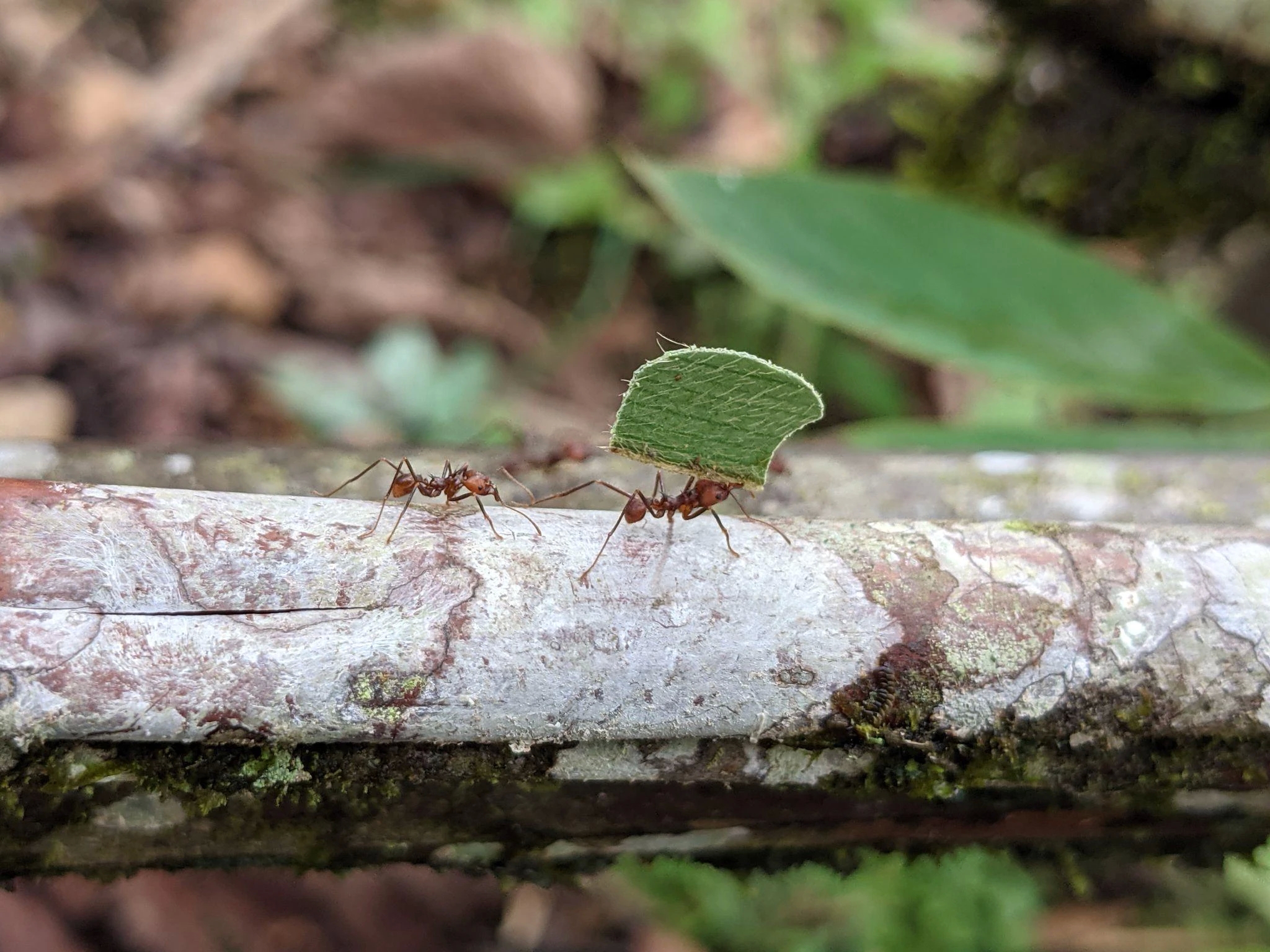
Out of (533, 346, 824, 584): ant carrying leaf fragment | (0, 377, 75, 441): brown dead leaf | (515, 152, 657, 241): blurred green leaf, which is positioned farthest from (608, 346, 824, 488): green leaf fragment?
(515, 152, 657, 241): blurred green leaf

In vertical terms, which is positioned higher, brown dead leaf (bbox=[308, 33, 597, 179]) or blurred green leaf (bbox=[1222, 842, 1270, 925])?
brown dead leaf (bbox=[308, 33, 597, 179])

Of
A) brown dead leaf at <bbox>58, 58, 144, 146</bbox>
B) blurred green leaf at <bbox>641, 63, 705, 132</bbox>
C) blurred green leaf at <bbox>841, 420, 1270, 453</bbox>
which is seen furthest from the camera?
blurred green leaf at <bbox>641, 63, 705, 132</bbox>

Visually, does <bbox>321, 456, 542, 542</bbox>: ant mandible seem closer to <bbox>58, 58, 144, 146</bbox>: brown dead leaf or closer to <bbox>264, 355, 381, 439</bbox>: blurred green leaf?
<bbox>264, 355, 381, 439</bbox>: blurred green leaf

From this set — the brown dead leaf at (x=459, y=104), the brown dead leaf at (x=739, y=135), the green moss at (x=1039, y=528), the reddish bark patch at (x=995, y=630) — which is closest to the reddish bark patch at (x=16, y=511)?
the reddish bark patch at (x=995, y=630)

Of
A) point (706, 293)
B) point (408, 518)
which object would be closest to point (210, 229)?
point (706, 293)

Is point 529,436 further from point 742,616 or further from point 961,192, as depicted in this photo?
point 961,192

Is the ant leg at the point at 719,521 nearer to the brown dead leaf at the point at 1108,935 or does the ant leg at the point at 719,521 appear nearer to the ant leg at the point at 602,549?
the ant leg at the point at 602,549
